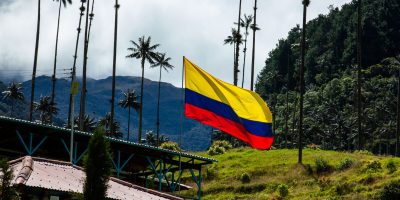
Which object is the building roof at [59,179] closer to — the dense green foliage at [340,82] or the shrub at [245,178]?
the shrub at [245,178]

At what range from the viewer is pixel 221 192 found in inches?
2180

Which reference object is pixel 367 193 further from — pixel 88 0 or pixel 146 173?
pixel 88 0

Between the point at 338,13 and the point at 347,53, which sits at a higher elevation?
the point at 338,13

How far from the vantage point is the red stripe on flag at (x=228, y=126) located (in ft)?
82.8

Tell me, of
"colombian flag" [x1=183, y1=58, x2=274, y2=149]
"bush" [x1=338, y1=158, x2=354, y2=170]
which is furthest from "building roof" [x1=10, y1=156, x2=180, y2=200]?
"bush" [x1=338, y1=158, x2=354, y2=170]

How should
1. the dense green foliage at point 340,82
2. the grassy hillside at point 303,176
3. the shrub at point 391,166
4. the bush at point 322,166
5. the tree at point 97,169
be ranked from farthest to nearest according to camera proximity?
the dense green foliage at point 340,82
the bush at point 322,166
the shrub at point 391,166
the grassy hillside at point 303,176
the tree at point 97,169

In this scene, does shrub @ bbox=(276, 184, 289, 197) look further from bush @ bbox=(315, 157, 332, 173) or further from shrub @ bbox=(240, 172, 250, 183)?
bush @ bbox=(315, 157, 332, 173)

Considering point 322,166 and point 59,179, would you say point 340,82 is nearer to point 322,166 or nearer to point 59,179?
point 322,166

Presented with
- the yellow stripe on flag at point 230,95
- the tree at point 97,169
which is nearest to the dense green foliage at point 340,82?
the yellow stripe on flag at point 230,95

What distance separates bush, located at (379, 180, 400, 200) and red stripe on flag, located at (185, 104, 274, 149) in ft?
66.6

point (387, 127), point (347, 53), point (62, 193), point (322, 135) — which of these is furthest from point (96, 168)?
point (347, 53)

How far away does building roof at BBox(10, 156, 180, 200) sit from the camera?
21.3m

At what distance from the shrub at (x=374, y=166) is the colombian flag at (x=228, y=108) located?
28.6 metres

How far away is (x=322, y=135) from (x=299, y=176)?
234 ft
